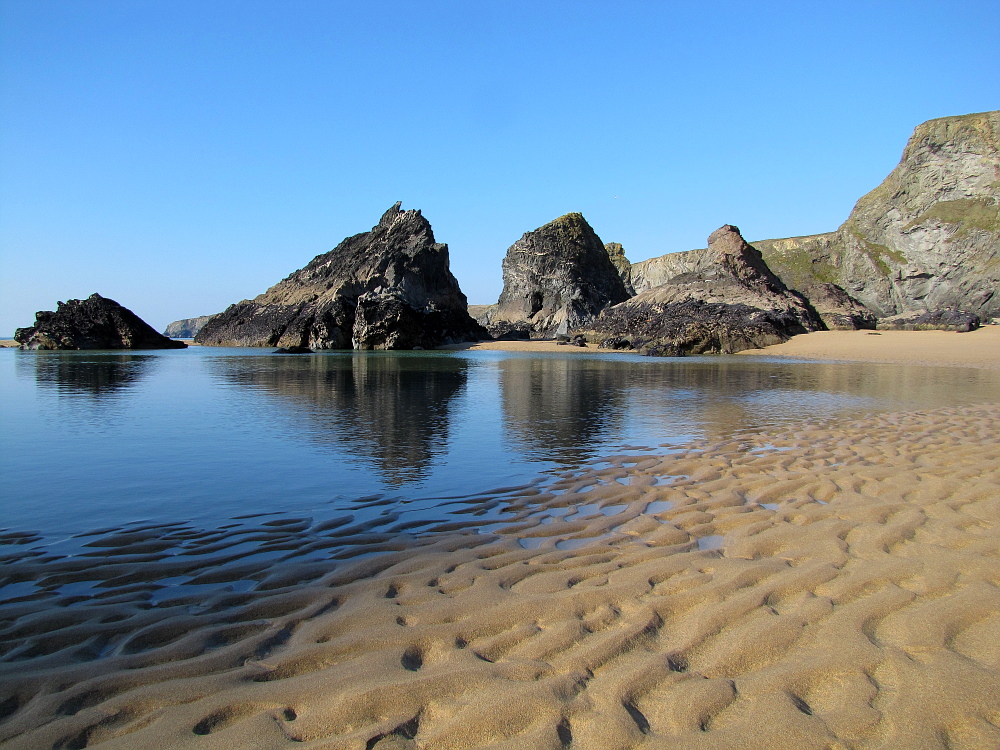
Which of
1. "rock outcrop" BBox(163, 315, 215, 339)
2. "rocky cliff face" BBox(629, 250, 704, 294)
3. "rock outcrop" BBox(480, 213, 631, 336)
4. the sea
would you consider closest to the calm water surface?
the sea

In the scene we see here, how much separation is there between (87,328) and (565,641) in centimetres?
5956

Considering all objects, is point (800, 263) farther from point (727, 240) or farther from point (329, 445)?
point (329, 445)

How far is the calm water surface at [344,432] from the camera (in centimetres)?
558

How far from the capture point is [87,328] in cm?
5106

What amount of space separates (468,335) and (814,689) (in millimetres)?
62372

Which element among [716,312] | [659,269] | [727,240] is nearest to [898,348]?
[716,312]

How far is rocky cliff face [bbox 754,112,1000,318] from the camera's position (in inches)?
2576

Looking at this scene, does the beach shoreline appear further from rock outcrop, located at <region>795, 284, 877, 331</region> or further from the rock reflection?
rock outcrop, located at <region>795, 284, 877, 331</region>

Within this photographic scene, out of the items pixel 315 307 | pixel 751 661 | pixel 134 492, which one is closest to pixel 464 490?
pixel 134 492

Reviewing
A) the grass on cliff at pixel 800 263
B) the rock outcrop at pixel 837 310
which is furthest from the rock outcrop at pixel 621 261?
the rock outcrop at pixel 837 310

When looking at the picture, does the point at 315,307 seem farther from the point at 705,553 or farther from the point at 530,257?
the point at 705,553

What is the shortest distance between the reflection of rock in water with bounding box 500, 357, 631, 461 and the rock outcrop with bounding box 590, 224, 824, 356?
714 inches

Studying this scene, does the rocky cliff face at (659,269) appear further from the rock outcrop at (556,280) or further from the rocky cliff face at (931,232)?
the rock outcrop at (556,280)

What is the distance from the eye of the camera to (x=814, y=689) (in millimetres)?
2398
